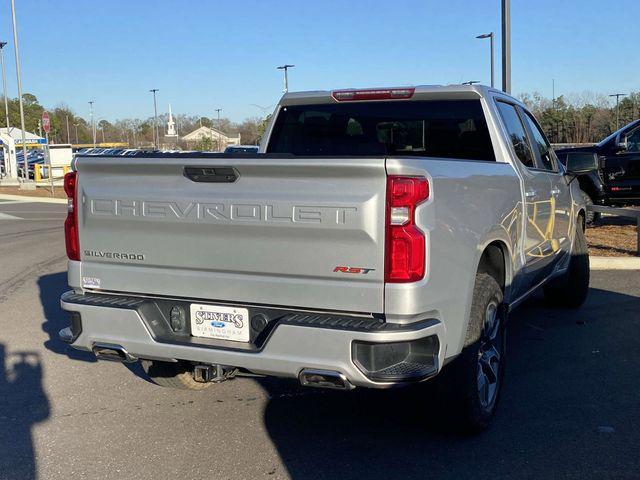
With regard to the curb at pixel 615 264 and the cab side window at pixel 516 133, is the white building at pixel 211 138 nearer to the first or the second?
the curb at pixel 615 264

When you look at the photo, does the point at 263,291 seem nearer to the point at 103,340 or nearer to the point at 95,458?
the point at 103,340

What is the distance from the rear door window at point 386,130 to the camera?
5469 mm

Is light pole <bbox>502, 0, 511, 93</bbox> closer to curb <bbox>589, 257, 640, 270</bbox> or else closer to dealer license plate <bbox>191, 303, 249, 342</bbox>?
curb <bbox>589, 257, 640, 270</bbox>

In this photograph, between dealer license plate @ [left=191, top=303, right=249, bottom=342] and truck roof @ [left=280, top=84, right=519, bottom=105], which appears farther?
truck roof @ [left=280, top=84, right=519, bottom=105]

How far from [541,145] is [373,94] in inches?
69.0

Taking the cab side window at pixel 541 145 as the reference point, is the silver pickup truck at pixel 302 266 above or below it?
below

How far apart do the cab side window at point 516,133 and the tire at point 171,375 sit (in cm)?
295

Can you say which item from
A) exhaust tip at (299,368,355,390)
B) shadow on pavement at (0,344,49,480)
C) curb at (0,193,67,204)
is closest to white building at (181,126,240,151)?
curb at (0,193,67,204)

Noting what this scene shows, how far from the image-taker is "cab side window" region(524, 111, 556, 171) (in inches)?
245

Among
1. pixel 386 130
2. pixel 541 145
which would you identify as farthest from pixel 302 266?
pixel 541 145

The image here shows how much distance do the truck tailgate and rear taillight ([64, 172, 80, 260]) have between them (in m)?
0.04

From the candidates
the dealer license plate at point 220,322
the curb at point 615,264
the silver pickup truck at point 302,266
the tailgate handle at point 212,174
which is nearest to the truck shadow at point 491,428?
the silver pickup truck at point 302,266

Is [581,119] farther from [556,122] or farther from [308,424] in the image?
[308,424]

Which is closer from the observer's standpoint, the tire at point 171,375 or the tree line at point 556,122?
the tire at point 171,375
